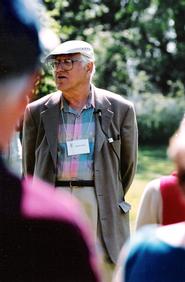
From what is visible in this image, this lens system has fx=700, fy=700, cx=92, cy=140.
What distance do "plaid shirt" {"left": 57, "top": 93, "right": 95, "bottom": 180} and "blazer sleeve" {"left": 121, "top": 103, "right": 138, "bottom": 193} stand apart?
0.30 metres

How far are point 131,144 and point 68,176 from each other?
63cm

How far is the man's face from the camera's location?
16.1 ft

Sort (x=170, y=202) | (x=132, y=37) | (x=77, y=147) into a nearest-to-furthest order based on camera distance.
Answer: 1. (x=170, y=202)
2. (x=77, y=147)
3. (x=132, y=37)

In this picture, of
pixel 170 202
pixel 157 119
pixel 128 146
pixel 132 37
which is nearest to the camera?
pixel 170 202

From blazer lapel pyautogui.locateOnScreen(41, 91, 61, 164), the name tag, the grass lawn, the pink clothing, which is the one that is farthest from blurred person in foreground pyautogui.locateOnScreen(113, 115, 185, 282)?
the grass lawn

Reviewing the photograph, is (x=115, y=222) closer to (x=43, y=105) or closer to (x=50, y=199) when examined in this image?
(x=43, y=105)

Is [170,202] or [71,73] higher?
[71,73]

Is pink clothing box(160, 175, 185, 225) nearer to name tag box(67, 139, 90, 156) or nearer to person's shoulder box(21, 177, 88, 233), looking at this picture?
name tag box(67, 139, 90, 156)

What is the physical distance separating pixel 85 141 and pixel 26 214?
3375 millimetres

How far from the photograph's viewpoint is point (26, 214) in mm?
1371

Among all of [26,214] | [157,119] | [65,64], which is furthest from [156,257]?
[157,119]

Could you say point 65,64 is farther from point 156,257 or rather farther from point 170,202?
point 156,257

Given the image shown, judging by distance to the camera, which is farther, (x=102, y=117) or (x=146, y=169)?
(x=146, y=169)

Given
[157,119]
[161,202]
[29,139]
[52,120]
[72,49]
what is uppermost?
[72,49]
